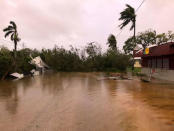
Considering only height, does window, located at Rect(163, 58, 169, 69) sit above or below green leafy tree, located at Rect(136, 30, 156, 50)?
below

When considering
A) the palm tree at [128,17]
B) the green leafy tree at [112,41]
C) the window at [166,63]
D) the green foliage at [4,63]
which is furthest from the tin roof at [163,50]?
the green leafy tree at [112,41]

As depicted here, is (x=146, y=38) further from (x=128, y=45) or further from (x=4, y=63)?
(x=4, y=63)

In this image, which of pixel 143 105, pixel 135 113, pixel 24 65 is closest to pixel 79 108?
pixel 135 113

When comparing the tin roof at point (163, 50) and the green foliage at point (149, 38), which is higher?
the green foliage at point (149, 38)

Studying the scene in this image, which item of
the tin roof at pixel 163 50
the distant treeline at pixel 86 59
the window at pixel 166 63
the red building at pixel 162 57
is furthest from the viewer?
the distant treeline at pixel 86 59

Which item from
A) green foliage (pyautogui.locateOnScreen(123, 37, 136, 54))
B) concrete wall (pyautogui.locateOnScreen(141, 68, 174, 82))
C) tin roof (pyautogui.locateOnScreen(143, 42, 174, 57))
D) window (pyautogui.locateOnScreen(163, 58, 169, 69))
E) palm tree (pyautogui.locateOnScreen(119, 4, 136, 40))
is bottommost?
concrete wall (pyautogui.locateOnScreen(141, 68, 174, 82))

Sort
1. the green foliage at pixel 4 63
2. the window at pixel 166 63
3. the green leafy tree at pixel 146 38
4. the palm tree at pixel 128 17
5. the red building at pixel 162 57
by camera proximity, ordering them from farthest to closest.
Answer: the green leafy tree at pixel 146 38 → the palm tree at pixel 128 17 → the green foliage at pixel 4 63 → the window at pixel 166 63 → the red building at pixel 162 57

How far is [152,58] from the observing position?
72.5 ft

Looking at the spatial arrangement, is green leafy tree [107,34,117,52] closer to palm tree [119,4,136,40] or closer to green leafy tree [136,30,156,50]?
green leafy tree [136,30,156,50]

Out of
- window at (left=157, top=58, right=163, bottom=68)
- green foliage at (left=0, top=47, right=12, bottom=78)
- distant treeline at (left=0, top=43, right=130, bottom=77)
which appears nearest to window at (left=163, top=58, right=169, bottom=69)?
window at (left=157, top=58, right=163, bottom=68)

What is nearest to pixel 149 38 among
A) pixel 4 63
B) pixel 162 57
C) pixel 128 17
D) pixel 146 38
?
pixel 146 38

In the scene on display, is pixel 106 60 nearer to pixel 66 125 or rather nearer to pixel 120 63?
pixel 120 63

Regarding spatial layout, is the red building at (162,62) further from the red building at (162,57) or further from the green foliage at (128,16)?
the green foliage at (128,16)

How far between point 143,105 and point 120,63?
25.8m
